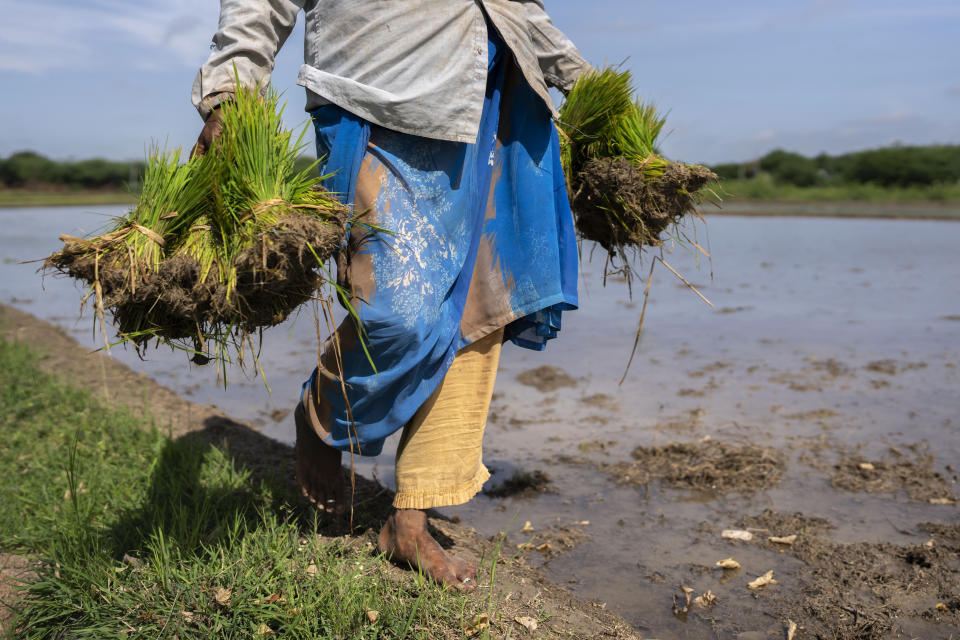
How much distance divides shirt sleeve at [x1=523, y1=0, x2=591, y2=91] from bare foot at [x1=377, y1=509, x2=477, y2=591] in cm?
145

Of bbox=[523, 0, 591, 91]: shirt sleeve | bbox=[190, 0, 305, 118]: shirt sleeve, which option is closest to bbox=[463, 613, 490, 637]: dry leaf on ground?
bbox=[190, 0, 305, 118]: shirt sleeve

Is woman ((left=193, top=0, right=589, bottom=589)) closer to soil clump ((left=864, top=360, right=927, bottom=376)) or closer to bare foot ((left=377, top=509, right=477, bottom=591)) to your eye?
bare foot ((left=377, top=509, right=477, bottom=591))

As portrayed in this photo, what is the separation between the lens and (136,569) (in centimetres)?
231

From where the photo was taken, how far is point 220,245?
6.30ft

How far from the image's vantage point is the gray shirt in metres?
2.11

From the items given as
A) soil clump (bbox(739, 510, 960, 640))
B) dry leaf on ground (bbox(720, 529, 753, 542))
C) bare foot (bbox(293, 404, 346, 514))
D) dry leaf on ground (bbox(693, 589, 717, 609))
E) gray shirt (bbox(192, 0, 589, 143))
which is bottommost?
dry leaf on ground (bbox(693, 589, 717, 609))

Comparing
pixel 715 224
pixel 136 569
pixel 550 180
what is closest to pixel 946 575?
pixel 550 180

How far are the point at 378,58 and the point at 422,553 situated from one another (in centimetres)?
135

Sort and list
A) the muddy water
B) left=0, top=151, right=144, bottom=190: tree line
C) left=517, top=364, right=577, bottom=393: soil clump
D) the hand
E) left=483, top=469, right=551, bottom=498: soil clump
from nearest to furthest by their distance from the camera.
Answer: the hand < the muddy water < left=483, top=469, right=551, bottom=498: soil clump < left=517, top=364, right=577, bottom=393: soil clump < left=0, top=151, right=144, bottom=190: tree line

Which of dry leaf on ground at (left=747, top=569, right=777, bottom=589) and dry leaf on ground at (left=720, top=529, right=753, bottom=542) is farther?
dry leaf on ground at (left=720, top=529, right=753, bottom=542)

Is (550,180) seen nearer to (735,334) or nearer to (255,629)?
(255,629)

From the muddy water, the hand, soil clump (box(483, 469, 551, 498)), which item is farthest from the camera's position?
soil clump (box(483, 469, 551, 498))

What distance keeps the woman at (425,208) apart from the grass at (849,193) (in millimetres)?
25685

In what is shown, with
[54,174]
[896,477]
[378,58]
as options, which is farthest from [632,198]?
[54,174]
